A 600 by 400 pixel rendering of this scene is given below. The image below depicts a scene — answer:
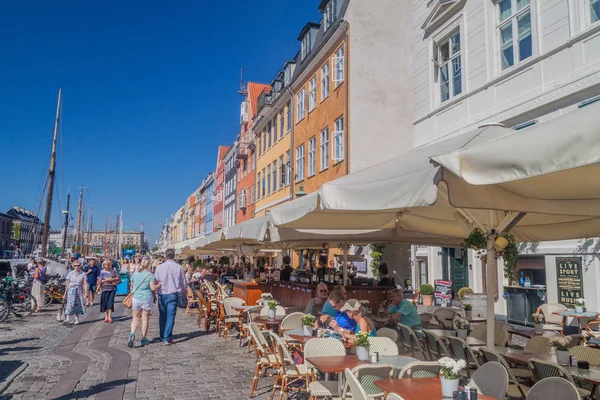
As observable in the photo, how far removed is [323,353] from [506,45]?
35.9 ft

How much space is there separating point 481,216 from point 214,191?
205 feet

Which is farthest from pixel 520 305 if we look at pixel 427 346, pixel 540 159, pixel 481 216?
pixel 540 159

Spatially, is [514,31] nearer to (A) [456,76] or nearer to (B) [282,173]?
(A) [456,76]

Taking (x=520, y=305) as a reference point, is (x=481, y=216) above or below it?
above

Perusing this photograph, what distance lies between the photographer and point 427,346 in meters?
6.88

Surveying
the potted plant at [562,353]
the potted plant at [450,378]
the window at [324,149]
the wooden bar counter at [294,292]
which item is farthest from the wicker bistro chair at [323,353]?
the window at [324,149]

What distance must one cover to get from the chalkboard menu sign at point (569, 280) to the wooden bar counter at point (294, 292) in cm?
444

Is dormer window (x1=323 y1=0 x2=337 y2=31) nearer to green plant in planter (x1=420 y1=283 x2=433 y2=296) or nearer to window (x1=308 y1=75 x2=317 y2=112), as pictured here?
window (x1=308 y1=75 x2=317 y2=112)

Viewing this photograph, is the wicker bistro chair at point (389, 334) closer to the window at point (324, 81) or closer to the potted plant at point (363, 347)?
the potted plant at point (363, 347)

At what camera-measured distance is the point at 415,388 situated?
433 cm

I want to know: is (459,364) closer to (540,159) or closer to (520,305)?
(540,159)

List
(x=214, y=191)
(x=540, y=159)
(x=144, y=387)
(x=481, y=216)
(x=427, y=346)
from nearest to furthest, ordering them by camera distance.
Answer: (x=540, y=159) < (x=481, y=216) < (x=427, y=346) < (x=144, y=387) < (x=214, y=191)

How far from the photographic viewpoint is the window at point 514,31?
12.6 metres

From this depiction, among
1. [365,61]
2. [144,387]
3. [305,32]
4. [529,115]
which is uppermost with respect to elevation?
[305,32]
